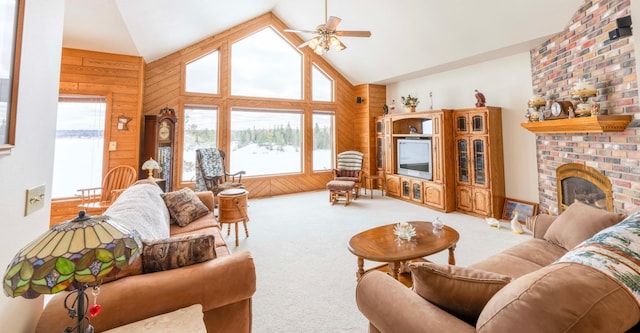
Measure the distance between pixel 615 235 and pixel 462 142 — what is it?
13.1ft

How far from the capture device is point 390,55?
18.2ft

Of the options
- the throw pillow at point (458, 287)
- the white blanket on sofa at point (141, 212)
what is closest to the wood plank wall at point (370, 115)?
the white blanket on sofa at point (141, 212)

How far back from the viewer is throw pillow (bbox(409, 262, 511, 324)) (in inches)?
40.8

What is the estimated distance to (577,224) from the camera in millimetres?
1944

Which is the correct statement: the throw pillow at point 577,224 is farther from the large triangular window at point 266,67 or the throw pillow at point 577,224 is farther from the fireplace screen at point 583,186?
the large triangular window at point 266,67

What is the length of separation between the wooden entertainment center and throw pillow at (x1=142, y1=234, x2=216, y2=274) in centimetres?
450

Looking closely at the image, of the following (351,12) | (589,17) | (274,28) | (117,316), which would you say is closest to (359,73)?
(351,12)

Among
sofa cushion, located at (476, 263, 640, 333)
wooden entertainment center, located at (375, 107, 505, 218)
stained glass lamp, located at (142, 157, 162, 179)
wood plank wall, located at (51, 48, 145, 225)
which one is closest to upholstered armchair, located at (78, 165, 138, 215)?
wood plank wall, located at (51, 48, 145, 225)

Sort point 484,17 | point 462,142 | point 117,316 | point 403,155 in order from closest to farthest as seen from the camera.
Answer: point 117,316 → point 484,17 → point 462,142 → point 403,155

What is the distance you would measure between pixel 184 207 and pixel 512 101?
17.4 feet

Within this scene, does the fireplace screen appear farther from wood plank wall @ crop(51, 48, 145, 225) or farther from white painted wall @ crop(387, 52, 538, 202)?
wood plank wall @ crop(51, 48, 145, 225)

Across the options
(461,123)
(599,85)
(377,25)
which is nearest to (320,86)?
(377,25)

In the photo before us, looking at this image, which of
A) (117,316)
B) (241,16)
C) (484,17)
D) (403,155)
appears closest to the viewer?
(117,316)

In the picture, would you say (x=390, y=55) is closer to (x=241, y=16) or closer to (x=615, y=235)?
(x=241, y=16)
